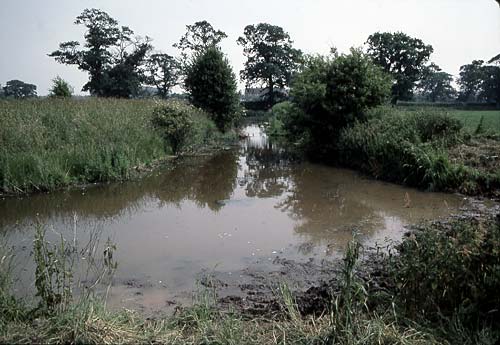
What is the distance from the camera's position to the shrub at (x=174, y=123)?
53.5 feet

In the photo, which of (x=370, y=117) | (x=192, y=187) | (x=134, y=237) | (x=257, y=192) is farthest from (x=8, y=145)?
(x=370, y=117)

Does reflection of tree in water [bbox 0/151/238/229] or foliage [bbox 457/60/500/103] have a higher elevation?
foliage [bbox 457/60/500/103]

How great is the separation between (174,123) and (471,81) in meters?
63.7

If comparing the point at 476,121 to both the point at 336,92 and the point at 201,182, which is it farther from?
the point at 201,182

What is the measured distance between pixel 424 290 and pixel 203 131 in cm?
1631

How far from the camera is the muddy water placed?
230 inches

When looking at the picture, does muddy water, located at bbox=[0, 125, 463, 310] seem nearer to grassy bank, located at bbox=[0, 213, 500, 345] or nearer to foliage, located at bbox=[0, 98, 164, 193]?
foliage, located at bbox=[0, 98, 164, 193]

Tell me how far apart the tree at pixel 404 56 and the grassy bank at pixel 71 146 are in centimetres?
4546

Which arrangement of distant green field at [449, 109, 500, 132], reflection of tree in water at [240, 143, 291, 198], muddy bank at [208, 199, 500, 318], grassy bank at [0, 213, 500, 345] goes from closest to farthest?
grassy bank at [0, 213, 500, 345] < muddy bank at [208, 199, 500, 318] < reflection of tree in water at [240, 143, 291, 198] < distant green field at [449, 109, 500, 132]

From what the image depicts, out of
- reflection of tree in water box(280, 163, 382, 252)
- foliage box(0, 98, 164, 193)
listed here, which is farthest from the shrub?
reflection of tree in water box(280, 163, 382, 252)

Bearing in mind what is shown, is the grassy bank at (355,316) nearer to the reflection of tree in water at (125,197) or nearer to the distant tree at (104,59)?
the reflection of tree in water at (125,197)

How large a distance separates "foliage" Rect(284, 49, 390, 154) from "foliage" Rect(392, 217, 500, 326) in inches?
472

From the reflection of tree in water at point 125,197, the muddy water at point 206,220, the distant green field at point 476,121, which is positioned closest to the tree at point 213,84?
the reflection of tree in water at point 125,197

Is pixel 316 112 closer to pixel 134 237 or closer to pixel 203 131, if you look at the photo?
pixel 203 131
